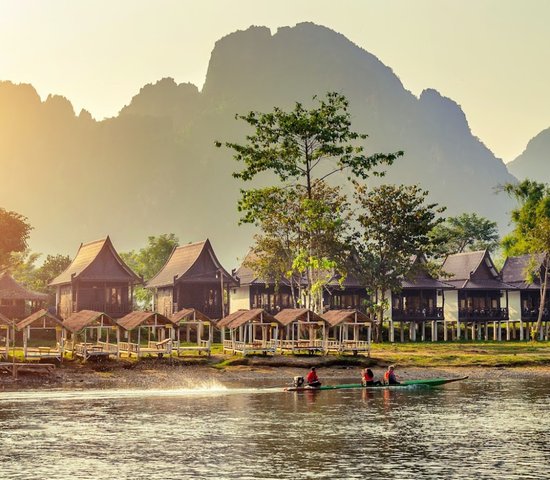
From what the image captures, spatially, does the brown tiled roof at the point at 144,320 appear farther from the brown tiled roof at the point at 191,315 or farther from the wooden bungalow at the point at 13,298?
the wooden bungalow at the point at 13,298

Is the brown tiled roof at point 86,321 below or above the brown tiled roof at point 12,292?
below

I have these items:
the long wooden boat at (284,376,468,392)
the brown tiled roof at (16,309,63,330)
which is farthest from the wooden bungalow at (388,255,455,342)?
the brown tiled roof at (16,309,63,330)

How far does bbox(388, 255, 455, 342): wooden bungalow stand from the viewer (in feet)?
312

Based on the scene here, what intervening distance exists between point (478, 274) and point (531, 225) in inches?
498

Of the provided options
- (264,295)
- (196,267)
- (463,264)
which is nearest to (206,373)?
(196,267)

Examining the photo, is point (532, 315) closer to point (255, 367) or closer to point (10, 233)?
point (255, 367)

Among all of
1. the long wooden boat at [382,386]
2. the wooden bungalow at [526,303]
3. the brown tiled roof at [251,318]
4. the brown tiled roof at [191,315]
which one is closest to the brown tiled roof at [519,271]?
the wooden bungalow at [526,303]

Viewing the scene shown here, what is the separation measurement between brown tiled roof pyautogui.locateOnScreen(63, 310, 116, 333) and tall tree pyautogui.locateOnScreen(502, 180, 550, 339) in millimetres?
45032

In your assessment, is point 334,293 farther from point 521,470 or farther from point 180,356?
point 521,470

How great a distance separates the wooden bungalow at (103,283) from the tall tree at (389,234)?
69.4 feet

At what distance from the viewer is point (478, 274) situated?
99.2 m

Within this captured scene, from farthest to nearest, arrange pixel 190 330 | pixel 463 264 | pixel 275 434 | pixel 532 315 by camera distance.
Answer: pixel 463 264 < pixel 532 315 < pixel 190 330 < pixel 275 434

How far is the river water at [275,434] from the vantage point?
28109mm

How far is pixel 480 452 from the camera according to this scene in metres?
31.0
